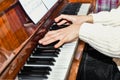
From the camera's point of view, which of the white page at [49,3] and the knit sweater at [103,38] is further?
the white page at [49,3]

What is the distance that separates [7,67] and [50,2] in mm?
909

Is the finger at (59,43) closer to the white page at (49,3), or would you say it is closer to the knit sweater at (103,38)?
the knit sweater at (103,38)

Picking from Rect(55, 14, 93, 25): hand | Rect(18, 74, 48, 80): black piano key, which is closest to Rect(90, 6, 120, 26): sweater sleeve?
Rect(55, 14, 93, 25): hand

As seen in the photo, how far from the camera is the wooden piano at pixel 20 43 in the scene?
1.15 metres

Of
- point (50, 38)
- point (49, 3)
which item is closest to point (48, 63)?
point (50, 38)

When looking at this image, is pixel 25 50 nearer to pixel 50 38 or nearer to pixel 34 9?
pixel 50 38

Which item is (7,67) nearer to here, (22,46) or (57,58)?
(22,46)

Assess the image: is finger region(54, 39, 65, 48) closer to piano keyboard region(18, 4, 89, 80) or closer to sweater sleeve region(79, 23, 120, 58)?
piano keyboard region(18, 4, 89, 80)

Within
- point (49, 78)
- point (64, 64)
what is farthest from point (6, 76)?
point (64, 64)

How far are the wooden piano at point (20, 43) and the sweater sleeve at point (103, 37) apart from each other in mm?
107

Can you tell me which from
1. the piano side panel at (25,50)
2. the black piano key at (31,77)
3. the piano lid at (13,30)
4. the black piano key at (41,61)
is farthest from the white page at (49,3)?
the black piano key at (31,77)

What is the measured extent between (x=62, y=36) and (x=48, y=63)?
27 centimetres

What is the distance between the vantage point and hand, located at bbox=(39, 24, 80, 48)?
146cm

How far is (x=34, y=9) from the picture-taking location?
1.60 meters
